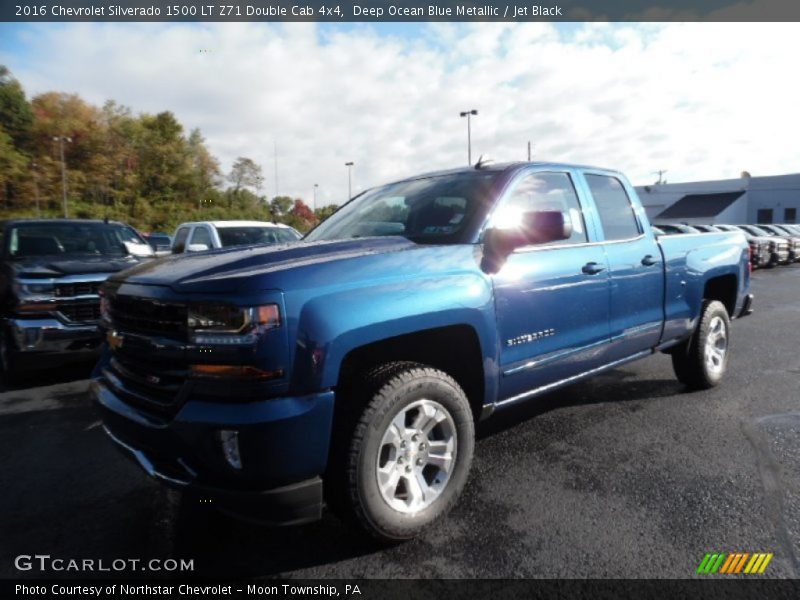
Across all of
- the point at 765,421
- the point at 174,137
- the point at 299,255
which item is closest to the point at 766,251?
the point at 765,421

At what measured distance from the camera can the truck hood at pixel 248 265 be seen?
211 cm

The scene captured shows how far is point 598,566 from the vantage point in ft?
7.48

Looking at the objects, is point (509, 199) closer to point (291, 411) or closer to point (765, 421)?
point (291, 411)

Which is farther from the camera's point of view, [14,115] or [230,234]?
[14,115]

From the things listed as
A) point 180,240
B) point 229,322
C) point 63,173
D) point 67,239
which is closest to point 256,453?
point 229,322

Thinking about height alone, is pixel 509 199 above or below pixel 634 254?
above

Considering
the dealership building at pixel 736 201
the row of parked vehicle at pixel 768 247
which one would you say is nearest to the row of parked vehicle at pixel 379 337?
the row of parked vehicle at pixel 768 247

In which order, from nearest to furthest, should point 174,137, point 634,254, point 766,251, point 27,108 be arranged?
point 634,254 < point 766,251 < point 27,108 < point 174,137

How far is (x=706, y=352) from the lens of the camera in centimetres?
466

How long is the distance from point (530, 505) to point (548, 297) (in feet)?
3.86

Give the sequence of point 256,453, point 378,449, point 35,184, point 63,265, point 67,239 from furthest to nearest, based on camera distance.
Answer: point 35,184
point 67,239
point 63,265
point 378,449
point 256,453

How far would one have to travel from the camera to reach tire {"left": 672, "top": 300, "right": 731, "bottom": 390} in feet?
15.1

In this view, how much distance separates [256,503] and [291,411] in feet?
1.26

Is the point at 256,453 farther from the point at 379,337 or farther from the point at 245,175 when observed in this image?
the point at 245,175
